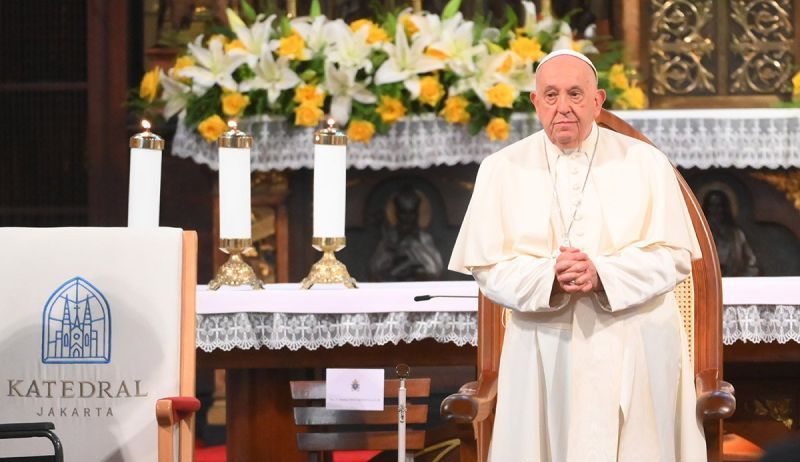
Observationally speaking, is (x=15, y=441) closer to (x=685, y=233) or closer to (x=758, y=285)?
(x=685, y=233)

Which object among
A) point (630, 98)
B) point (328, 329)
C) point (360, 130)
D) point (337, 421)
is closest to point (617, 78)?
point (630, 98)

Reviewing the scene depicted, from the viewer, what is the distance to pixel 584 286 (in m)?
3.11

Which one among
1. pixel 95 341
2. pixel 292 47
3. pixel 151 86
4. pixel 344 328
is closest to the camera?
pixel 95 341

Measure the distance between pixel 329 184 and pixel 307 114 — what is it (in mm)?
1114

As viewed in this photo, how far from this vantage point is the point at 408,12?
222 inches

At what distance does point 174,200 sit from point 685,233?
461 centimetres

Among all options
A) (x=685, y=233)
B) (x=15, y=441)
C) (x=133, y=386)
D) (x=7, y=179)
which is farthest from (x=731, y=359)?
(x=7, y=179)

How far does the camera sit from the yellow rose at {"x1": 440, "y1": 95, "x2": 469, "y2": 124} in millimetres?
5340

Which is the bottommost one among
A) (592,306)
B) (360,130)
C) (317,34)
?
(592,306)

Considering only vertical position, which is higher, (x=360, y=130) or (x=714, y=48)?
(x=714, y=48)

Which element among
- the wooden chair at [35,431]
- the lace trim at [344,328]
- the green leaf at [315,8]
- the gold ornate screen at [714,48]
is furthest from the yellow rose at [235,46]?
the gold ornate screen at [714,48]

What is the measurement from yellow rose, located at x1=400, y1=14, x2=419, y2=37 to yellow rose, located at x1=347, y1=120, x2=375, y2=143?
38 cm

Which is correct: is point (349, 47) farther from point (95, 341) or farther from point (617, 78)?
point (95, 341)

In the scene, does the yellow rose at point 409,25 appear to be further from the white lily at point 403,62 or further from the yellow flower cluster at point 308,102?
the yellow flower cluster at point 308,102
